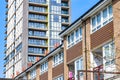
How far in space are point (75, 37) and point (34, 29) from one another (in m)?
67.4

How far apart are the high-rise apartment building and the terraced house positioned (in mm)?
56357

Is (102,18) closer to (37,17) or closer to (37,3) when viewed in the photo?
(37,17)

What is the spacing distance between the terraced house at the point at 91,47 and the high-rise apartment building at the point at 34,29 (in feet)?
185

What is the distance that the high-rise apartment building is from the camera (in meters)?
107

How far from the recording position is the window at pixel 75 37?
40.5 m

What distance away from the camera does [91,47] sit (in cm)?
3738

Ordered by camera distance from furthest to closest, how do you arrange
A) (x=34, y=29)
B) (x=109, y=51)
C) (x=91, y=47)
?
(x=34, y=29) < (x=91, y=47) < (x=109, y=51)

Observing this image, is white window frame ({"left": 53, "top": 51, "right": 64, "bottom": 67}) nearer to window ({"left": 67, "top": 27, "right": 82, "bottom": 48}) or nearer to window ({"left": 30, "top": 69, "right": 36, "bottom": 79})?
window ({"left": 67, "top": 27, "right": 82, "bottom": 48})

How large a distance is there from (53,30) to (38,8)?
7517 millimetres

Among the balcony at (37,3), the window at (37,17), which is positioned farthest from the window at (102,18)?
the balcony at (37,3)

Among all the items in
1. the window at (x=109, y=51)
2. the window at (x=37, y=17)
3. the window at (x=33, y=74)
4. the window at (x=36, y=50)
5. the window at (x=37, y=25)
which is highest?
the window at (x=37, y=17)

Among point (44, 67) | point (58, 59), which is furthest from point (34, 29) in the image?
point (58, 59)

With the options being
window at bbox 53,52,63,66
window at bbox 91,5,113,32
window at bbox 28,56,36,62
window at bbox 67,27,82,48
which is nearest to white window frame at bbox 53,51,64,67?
window at bbox 53,52,63,66

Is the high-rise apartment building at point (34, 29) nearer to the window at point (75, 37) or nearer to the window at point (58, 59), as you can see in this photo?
the window at point (58, 59)
